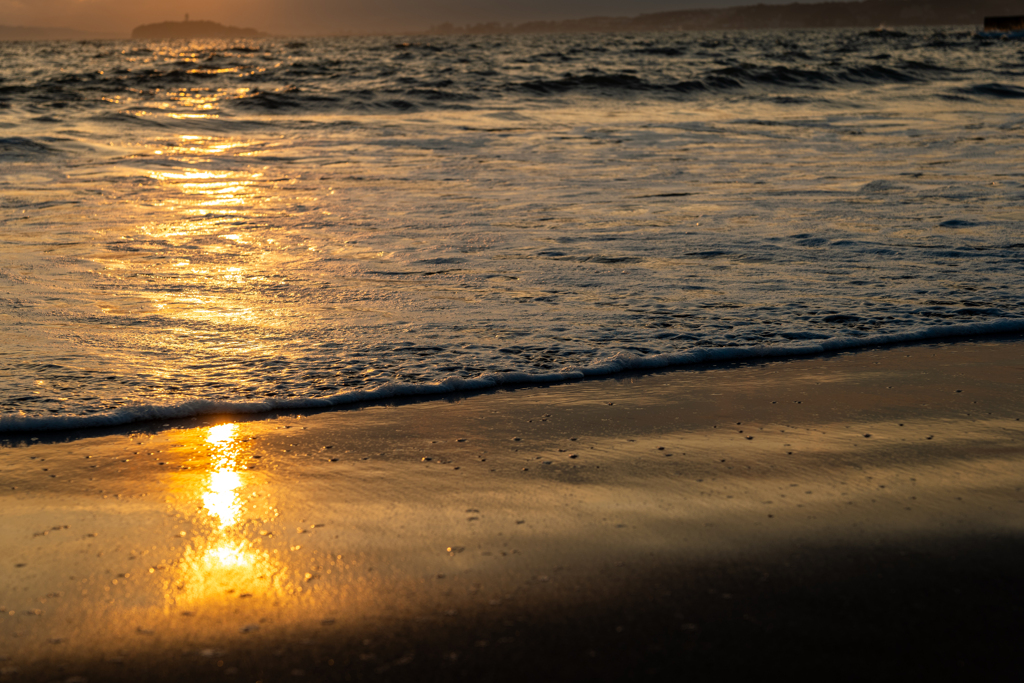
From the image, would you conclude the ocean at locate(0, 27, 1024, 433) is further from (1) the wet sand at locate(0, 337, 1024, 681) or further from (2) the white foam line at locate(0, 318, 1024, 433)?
(1) the wet sand at locate(0, 337, 1024, 681)

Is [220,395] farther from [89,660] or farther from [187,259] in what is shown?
[187,259]

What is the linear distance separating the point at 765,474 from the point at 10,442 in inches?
103

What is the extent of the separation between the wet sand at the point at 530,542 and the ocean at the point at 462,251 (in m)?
0.56

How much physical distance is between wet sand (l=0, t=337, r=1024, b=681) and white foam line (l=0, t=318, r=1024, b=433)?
10 cm

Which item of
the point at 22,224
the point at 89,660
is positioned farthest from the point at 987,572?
the point at 22,224

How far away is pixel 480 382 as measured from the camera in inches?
147

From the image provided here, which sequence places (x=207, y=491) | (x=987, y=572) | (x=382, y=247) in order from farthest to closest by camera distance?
(x=382, y=247), (x=207, y=491), (x=987, y=572)

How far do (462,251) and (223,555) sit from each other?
13.8 feet

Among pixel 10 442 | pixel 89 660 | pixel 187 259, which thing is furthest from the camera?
pixel 187 259

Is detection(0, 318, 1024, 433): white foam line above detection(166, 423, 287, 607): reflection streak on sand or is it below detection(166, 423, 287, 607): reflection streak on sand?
below

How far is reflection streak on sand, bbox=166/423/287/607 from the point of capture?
2.05 meters

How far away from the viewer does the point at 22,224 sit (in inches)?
278

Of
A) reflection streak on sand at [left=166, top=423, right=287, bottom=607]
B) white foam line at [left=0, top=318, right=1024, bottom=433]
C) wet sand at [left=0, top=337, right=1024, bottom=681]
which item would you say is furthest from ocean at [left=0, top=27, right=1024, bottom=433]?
reflection streak on sand at [left=166, top=423, right=287, bottom=607]

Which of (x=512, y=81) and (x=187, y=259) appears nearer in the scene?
(x=187, y=259)
